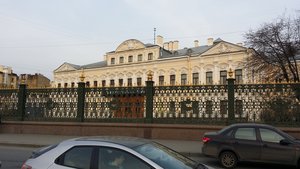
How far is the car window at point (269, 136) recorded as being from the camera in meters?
→ 10.6

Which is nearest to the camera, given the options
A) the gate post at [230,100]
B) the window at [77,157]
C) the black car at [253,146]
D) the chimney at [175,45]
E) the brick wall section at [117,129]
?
the window at [77,157]

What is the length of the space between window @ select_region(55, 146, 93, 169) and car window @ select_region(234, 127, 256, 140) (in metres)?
7.17

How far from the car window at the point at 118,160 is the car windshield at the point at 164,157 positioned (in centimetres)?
17

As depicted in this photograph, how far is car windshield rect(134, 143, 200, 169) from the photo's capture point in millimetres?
4840

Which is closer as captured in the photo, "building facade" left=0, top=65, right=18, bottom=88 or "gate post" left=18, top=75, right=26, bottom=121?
"gate post" left=18, top=75, right=26, bottom=121

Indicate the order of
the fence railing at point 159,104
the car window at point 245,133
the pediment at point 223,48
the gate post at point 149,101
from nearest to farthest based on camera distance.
Result: 1. the car window at point 245,133
2. the fence railing at point 159,104
3. the gate post at point 149,101
4. the pediment at point 223,48

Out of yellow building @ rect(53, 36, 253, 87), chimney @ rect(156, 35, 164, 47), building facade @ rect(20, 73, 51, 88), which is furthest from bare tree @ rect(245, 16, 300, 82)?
building facade @ rect(20, 73, 51, 88)

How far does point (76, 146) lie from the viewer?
5.20 m

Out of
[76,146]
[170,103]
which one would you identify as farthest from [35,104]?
[76,146]

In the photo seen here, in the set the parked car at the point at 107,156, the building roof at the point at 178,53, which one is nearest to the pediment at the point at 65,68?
the building roof at the point at 178,53

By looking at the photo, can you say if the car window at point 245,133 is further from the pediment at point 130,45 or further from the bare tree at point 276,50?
the pediment at point 130,45

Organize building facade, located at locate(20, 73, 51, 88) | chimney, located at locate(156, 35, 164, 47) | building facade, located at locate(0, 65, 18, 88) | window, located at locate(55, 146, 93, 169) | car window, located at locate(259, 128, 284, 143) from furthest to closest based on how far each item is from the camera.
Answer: building facade, located at locate(0, 65, 18, 88), building facade, located at locate(20, 73, 51, 88), chimney, located at locate(156, 35, 164, 47), car window, located at locate(259, 128, 284, 143), window, located at locate(55, 146, 93, 169)

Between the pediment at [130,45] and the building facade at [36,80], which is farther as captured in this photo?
the building facade at [36,80]

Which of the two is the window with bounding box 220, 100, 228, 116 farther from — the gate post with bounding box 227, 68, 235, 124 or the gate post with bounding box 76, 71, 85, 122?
the gate post with bounding box 76, 71, 85, 122
